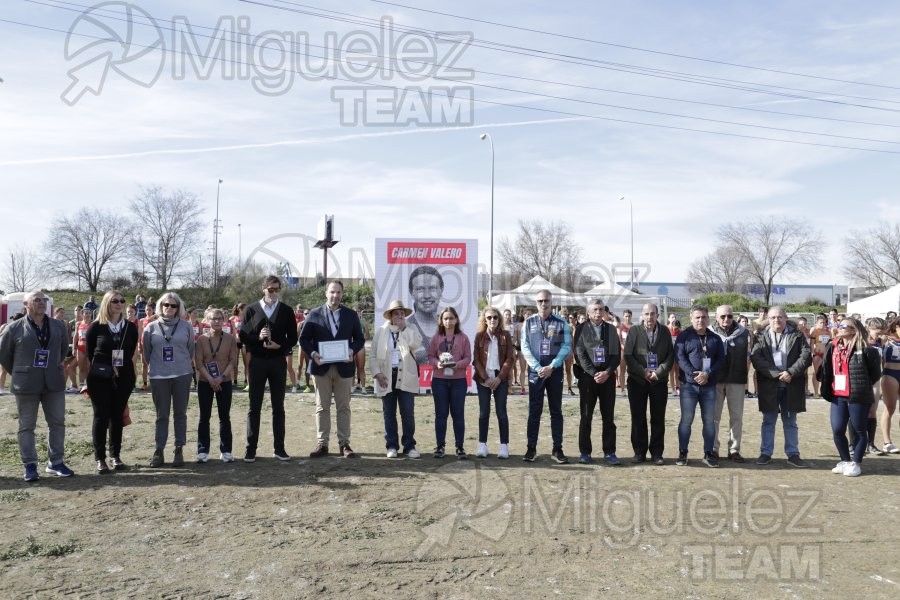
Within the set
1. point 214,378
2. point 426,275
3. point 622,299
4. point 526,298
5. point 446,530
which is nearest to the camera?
point 446,530

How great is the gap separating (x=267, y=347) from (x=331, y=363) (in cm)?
77

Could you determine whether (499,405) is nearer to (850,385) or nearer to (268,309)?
(268,309)

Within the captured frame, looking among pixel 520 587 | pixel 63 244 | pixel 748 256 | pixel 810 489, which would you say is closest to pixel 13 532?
pixel 520 587

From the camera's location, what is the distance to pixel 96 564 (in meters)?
4.73

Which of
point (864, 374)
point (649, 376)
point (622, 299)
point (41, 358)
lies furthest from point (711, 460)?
point (622, 299)

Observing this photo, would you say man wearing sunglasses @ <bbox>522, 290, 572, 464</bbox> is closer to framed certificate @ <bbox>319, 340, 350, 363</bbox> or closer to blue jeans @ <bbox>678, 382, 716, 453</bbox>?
blue jeans @ <bbox>678, 382, 716, 453</bbox>

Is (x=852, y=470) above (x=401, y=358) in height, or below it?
below

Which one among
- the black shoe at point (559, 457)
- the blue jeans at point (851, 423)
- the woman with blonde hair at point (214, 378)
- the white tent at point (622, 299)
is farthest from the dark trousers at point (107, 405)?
the white tent at point (622, 299)

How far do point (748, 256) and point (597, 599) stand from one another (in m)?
67.1

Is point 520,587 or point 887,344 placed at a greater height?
point 887,344

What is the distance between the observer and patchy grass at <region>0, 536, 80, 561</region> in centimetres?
484

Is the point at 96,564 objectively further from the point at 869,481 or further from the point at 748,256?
the point at 748,256

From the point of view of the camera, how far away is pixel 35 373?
691 cm

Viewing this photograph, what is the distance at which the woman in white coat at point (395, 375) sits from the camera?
8.17 meters
